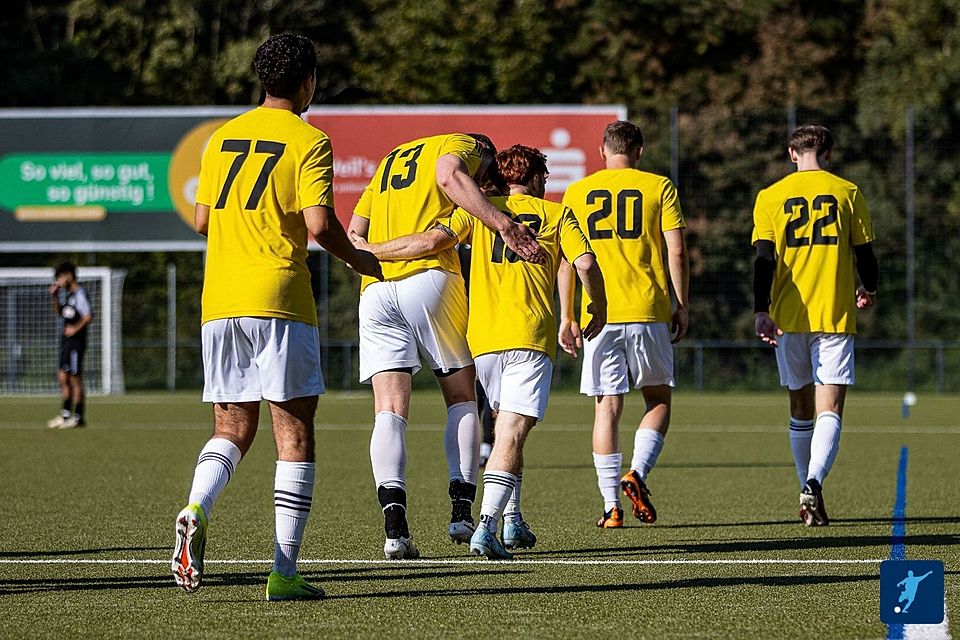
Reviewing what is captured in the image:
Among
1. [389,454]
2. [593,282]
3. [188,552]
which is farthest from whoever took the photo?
[593,282]

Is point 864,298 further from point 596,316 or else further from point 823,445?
point 596,316

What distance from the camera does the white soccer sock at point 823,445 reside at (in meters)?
8.30

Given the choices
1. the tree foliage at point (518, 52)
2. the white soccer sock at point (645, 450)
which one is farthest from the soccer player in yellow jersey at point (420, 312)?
the tree foliage at point (518, 52)

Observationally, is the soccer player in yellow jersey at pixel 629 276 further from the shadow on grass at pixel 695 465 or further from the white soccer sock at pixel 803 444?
the shadow on grass at pixel 695 465

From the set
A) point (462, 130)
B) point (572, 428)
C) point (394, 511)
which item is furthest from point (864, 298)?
point (462, 130)

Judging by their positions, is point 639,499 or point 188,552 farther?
point 639,499

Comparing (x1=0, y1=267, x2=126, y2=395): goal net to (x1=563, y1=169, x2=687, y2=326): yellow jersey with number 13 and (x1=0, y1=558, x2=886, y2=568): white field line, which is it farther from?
(x1=0, y1=558, x2=886, y2=568): white field line

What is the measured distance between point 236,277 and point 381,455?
1.29 m

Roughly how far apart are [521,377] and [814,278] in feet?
7.77

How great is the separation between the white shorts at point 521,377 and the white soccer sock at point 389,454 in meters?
0.51

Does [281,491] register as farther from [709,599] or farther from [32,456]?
[32,456]

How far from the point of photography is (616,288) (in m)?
8.29

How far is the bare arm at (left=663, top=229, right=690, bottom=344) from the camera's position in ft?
27.1

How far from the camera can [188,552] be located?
5289mm
